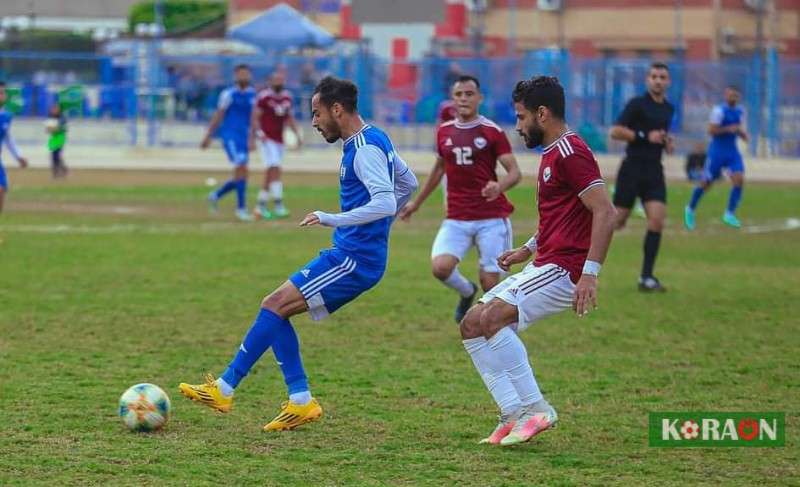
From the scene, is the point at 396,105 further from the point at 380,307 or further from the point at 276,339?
the point at 276,339

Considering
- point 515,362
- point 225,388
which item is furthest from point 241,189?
point 515,362

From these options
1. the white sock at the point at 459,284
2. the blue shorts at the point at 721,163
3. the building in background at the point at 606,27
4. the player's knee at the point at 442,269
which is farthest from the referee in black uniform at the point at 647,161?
the building in background at the point at 606,27

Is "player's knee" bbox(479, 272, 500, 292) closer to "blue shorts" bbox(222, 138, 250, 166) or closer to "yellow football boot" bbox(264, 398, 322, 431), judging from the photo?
"yellow football boot" bbox(264, 398, 322, 431)

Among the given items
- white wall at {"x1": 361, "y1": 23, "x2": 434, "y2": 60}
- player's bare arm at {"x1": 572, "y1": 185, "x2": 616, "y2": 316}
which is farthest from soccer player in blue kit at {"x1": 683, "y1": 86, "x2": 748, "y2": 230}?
white wall at {"x1": 361, "y1": 23, "x2": 434, "y2": 60}

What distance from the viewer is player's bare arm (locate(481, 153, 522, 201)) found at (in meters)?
10.8

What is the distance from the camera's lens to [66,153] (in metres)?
38.6

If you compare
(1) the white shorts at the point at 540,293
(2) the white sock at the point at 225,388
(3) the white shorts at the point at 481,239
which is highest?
(1) the white shorts at the point at 540,293

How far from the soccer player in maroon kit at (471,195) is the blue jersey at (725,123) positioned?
1097 centimetres

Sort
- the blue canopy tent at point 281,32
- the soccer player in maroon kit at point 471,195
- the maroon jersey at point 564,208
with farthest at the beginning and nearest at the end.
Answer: the blue canopy tent at point 281,32 < the soccer player in maroon kit at point 471,195 < the maroon jersey at point 564,208

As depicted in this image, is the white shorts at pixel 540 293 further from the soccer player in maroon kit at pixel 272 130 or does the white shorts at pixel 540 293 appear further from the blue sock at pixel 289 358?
the soccer player in maroon kit at pixel 272 130

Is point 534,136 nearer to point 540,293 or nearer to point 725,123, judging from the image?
point 540,293

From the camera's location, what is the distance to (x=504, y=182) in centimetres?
1111

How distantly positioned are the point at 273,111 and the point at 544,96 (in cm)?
1458

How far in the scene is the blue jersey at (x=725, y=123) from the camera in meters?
21.9
